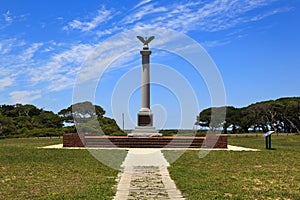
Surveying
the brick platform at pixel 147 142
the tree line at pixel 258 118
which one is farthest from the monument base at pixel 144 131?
the tree line at pixel 258 118

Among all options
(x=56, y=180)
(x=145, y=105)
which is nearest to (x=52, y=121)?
(x=145, y=105)

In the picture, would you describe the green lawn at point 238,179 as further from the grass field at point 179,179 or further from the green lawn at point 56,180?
the green lawn at point 56,180

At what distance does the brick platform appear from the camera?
83.1ft

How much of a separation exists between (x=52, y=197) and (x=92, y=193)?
36.3 inches

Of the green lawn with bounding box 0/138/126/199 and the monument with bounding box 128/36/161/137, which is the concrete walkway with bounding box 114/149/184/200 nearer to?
the green lawn with bounding box 0/138/126/199

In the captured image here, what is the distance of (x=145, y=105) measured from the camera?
100 feet

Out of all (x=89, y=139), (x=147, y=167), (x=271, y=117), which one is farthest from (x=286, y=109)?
(x=147, y=167)

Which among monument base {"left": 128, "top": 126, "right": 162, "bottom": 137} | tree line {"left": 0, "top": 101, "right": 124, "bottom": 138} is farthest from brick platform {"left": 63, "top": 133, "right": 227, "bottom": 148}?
tree line {"left": 0, "top": 101, "right": 124, "bottom": 138}

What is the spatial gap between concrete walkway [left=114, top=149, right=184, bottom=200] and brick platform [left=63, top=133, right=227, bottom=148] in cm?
1078

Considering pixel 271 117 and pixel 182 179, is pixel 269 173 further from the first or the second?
pixel 271 117

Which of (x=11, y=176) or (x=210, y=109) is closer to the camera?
(x=11, y=176)

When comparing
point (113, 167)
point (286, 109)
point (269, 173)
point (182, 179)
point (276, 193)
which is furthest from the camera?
point (286, 109)

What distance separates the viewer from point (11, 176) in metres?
11.4

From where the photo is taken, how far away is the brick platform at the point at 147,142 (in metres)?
25.3
